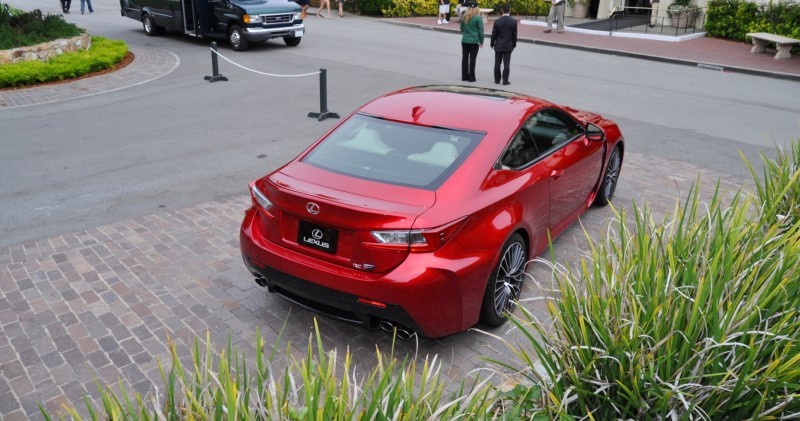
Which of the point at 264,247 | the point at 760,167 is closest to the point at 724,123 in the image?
the point at 760,167

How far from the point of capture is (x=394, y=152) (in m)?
5.32

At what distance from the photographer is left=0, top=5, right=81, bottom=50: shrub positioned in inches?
604

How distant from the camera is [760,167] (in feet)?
31.5

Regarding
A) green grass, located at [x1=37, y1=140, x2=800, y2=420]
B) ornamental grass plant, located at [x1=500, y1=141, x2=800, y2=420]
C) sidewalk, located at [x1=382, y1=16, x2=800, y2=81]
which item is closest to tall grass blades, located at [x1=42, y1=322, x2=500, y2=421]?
green grass, located at [x1=37, y1=140, x2=800, y2=420]

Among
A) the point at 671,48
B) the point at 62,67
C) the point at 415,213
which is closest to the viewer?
the point at 415,213

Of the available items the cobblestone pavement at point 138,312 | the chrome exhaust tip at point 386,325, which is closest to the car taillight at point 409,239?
the chrome exhaust tip at point 386,325

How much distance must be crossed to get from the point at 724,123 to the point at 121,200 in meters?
10.1

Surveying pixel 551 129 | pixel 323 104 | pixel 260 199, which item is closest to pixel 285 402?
pixel 260 199

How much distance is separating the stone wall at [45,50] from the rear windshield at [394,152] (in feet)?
40.6

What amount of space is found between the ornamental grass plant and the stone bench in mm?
19096

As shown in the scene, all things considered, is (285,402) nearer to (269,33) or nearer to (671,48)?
(269,33)

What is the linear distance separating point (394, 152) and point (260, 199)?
1088 millimetres

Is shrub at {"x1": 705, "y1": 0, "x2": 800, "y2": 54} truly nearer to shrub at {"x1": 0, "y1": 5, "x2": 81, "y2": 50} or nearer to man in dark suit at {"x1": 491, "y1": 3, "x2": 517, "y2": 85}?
man in dark suit at {"x1": 491, "y1": 3, "x2": 517, "y2": 85}

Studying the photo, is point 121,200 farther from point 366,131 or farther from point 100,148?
point 366,131
